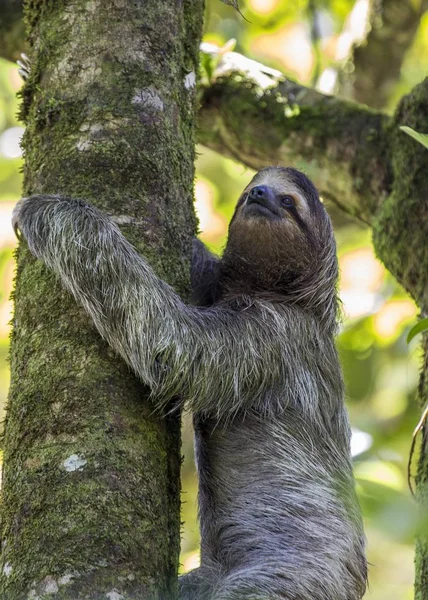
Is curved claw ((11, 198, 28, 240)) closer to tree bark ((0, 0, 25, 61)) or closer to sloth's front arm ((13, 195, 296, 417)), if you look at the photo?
sloth's front arm ((13, 195, 296, 417))

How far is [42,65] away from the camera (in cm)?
599

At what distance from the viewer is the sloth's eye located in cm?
761

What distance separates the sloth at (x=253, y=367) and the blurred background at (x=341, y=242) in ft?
11.3

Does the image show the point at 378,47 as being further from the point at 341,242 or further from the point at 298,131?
the point at 298,131

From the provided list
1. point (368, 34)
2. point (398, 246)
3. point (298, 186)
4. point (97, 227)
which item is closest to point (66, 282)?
point (97, 227)

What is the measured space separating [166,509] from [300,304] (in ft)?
9.40

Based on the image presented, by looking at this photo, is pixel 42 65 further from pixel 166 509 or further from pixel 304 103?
pixel 304 103

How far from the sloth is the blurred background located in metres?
3.44

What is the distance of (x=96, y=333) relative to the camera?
17.1 ft

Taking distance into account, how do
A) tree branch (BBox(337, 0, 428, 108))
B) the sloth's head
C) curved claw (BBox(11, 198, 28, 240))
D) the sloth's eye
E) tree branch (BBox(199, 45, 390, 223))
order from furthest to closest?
tree branch (BBox(337, 0, 428, 108)) < tree branch (BBox(199, 45, 390, 223)) < the sloth's eye < the sloth's head < curved claw (BBox(11, 198, 28, 240))

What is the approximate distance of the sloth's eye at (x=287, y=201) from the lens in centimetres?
761

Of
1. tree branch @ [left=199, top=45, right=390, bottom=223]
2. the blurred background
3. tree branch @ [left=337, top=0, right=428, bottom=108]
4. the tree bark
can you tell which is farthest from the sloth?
tree branch @ [left=337, top=0, right=428, bottom=108]

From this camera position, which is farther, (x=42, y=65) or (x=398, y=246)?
(x=398, y=246)

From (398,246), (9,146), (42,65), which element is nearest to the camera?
(42,65)
